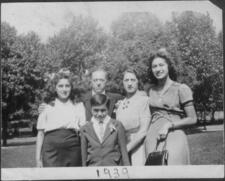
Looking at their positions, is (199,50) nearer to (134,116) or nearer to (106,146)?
(134,116)

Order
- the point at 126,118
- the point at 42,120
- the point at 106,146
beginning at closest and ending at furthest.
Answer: the point at 106,146 → the point at 126,118 → the point at 42,120

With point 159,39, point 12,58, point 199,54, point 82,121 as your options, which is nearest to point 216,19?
point 199,54

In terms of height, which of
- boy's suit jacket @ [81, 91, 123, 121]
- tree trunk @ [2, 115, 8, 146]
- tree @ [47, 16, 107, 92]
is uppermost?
tree @ [47, 16, 107, 92]

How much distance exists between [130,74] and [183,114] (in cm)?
78

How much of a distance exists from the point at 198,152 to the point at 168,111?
62 centimetres

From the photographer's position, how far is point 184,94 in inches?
141

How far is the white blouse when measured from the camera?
3527mm

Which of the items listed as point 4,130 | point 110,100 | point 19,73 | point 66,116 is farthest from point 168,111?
point 4,130

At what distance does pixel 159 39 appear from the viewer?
369cm

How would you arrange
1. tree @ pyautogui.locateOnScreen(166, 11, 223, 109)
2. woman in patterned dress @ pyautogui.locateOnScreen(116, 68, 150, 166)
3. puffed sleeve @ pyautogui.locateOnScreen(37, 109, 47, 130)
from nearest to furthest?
woman in patterned dress @ pyautogui.locateOnScreen(116, 68, 150, 166) < puffed sleeve @ pyautogui.locateOnScreen(37, 109, 47, 130) < tree @ pyautogui.locateOnScreen(166, 11, 223, 109)

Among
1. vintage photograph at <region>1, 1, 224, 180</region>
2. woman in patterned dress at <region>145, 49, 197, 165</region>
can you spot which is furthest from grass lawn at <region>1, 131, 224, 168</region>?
woman in patterned dress at <region>145, 49, 197, 165</region>

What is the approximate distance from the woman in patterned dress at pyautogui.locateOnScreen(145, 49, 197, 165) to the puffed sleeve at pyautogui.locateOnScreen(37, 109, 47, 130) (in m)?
1.22

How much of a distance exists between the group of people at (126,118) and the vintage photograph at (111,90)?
0.04ft

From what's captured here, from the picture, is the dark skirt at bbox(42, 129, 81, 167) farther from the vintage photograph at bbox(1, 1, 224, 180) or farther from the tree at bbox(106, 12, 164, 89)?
the tree at bbox(106, 12, 164, 89)
